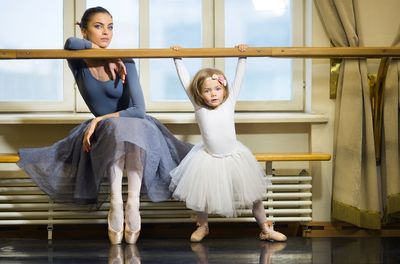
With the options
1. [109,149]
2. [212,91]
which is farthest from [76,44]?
[212,91]

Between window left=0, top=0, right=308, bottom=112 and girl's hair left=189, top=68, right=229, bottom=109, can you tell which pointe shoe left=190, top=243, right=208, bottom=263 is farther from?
window left=0, top=0, right=308, bottom=112

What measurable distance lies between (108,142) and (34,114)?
849 millimetres

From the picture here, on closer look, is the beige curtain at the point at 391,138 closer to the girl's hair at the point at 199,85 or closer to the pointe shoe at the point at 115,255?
the girl's hair at the point at 199,85

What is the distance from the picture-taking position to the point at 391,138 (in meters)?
3.39

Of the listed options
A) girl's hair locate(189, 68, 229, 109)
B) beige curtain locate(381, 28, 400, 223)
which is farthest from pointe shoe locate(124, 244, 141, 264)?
beige curtain locate(381, 28, 400, 223)

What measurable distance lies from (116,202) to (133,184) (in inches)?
4.3

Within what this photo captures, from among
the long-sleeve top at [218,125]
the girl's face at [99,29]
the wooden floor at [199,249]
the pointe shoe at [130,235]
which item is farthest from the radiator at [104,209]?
the girl's face at [99,29]

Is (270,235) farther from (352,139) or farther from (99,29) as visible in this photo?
(99,29)

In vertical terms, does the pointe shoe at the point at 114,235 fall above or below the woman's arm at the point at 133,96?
below

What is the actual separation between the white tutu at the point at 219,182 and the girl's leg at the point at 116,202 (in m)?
0.24

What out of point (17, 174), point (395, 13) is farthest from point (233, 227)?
point (395, 13)

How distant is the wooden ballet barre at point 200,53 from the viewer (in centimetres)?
302

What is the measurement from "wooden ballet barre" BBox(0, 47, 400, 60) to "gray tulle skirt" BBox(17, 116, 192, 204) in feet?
0.96

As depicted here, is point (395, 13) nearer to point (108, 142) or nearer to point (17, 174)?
point (108, 142)
